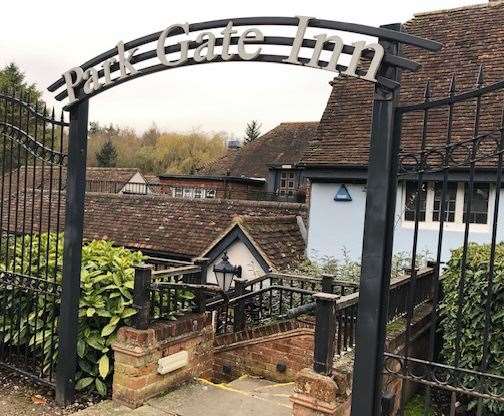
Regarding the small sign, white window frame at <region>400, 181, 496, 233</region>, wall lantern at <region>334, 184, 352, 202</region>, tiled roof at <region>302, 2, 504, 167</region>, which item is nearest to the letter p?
the small sign

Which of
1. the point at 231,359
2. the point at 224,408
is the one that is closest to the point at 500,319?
the point at 224,408

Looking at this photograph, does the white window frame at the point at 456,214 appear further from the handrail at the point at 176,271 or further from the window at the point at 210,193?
the window at the point at 210,193

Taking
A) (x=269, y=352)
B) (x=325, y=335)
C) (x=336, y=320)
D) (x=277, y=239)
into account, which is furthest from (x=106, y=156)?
(x=325, y=335)

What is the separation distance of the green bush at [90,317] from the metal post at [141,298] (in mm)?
105

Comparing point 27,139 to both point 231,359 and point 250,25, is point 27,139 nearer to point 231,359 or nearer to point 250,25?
point 250,25

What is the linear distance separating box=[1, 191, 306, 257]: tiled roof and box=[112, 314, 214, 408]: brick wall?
25.5 feet

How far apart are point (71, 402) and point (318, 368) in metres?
2.57

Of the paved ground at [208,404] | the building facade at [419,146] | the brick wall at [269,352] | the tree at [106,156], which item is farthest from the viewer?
the tree at [106,156]

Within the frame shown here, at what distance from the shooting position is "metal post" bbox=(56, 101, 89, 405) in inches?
Result: 197

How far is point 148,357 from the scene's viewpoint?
16.3 ft

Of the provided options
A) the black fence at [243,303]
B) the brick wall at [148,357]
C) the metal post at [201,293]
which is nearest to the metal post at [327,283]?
the black fence at [243,303]

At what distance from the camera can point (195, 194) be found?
29.4 metres

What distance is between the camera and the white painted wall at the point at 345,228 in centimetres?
1125

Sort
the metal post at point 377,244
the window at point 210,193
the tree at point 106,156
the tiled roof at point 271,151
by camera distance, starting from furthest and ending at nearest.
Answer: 1. the tree at point 106,156
2. the tiled roof at point 271,151
3. the window at point 210,193
4. the metal post at point 377,244
